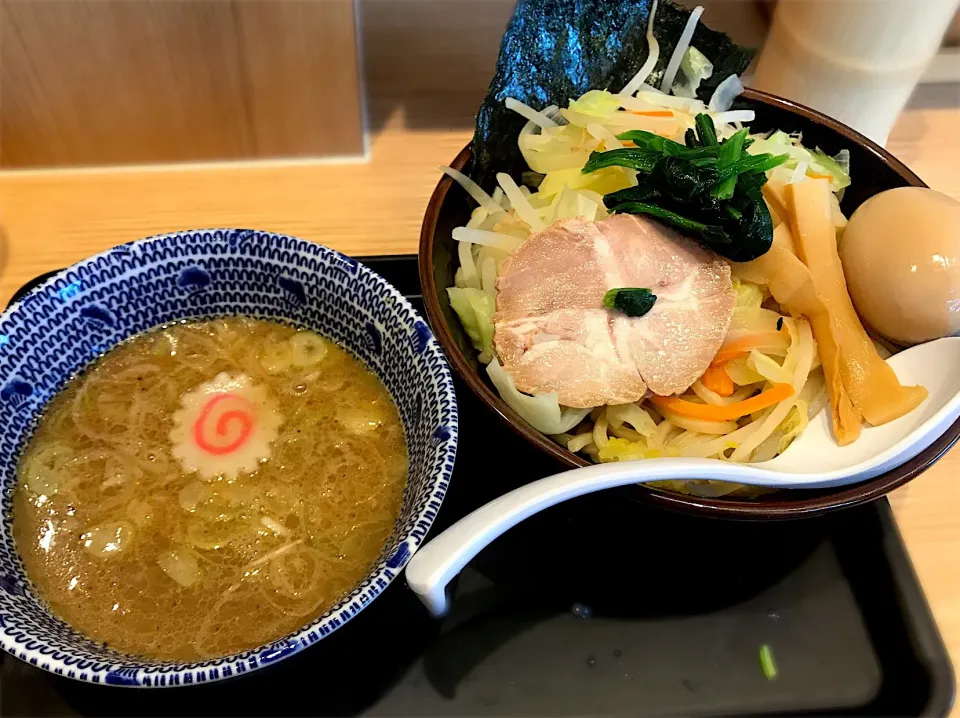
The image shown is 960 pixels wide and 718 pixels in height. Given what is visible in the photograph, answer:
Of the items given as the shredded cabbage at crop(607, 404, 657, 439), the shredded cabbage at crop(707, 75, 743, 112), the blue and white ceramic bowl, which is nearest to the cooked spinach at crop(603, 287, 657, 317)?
the shredded cabbage at crop(607, 404, 657, 439)

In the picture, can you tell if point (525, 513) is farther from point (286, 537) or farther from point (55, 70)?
point (55, 70)

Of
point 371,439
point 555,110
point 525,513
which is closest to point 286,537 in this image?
point 371,439

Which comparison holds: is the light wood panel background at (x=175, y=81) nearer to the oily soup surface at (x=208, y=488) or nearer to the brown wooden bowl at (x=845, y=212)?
the brown wooden bowl at (x=845, y=212)

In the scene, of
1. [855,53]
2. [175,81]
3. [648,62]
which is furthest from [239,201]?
[855,53]

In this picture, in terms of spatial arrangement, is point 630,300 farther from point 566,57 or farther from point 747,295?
point 566,57

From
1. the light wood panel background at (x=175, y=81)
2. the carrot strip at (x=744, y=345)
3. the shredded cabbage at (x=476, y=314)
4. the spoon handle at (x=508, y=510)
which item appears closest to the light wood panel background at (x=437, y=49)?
the light wood panel background at (x=175, y=81)
